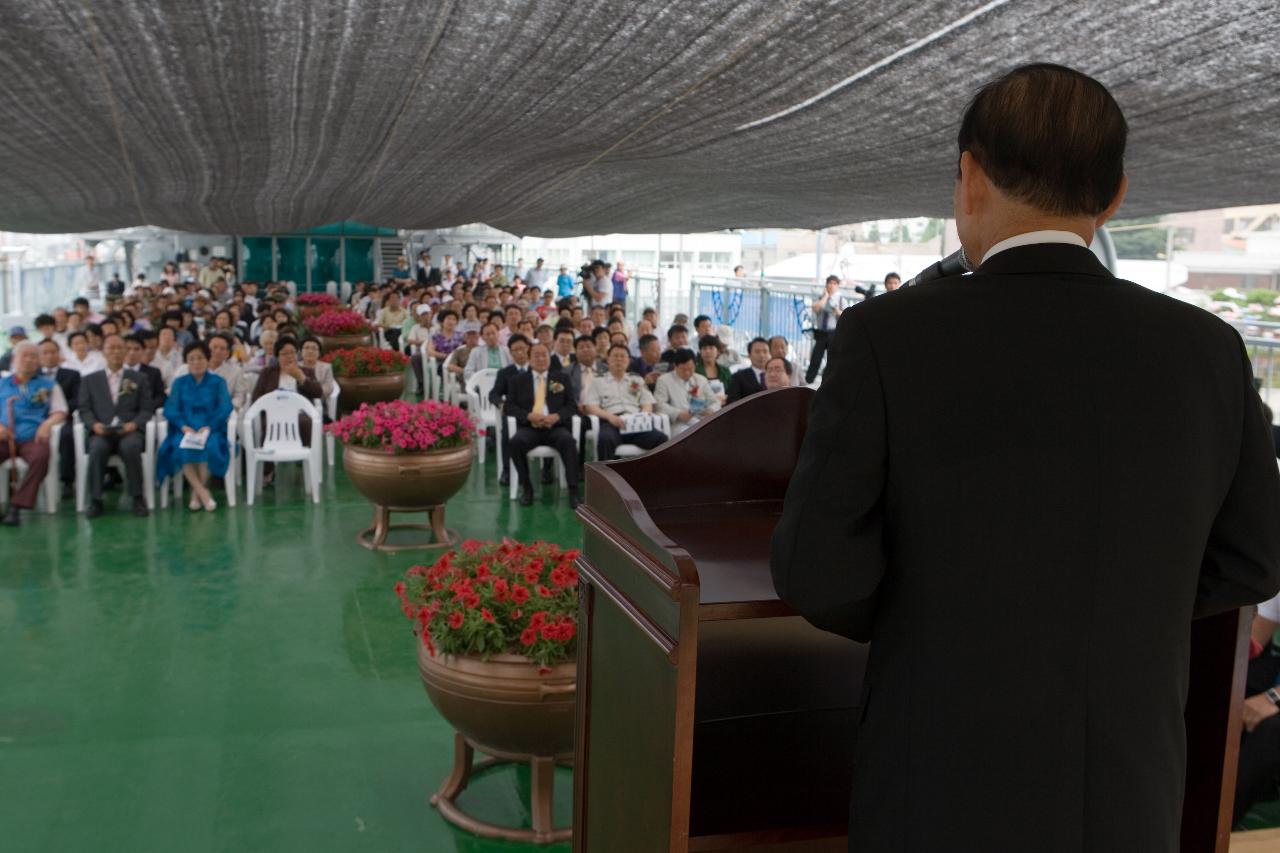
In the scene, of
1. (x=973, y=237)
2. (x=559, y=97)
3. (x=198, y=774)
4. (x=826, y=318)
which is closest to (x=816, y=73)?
(x=559, y=97)

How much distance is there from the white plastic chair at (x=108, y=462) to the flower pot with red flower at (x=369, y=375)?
3.18 metres

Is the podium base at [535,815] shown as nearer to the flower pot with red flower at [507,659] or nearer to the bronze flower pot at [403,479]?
the flower pot with red flower at [507,659]

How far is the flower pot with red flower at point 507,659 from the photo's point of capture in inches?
126

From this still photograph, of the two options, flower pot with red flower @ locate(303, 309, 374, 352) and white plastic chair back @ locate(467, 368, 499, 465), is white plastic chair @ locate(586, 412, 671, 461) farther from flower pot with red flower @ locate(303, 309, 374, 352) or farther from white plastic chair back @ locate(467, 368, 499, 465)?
flower pot with red flower @ locate(303, 309, 374, 352)

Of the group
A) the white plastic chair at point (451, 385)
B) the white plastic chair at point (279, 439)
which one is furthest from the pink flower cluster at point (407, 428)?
the white plastic chair at point (451, 385)

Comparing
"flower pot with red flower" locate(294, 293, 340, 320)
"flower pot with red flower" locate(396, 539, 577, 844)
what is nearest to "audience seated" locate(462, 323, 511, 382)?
"flower pot with red flower" locate(396, 539, 577, 844)

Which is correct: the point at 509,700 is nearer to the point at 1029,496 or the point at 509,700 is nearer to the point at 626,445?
the point at 1029,496

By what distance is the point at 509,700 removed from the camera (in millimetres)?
3201

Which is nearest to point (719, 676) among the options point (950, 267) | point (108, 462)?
point (950, 267)

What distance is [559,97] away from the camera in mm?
4281

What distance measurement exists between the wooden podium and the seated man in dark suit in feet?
19.6

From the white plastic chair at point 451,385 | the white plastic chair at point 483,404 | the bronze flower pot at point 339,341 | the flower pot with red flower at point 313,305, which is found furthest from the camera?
the flower pot with red flower at point 313,305

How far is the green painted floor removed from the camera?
3432 millimetres

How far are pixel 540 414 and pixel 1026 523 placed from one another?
7168 mm
